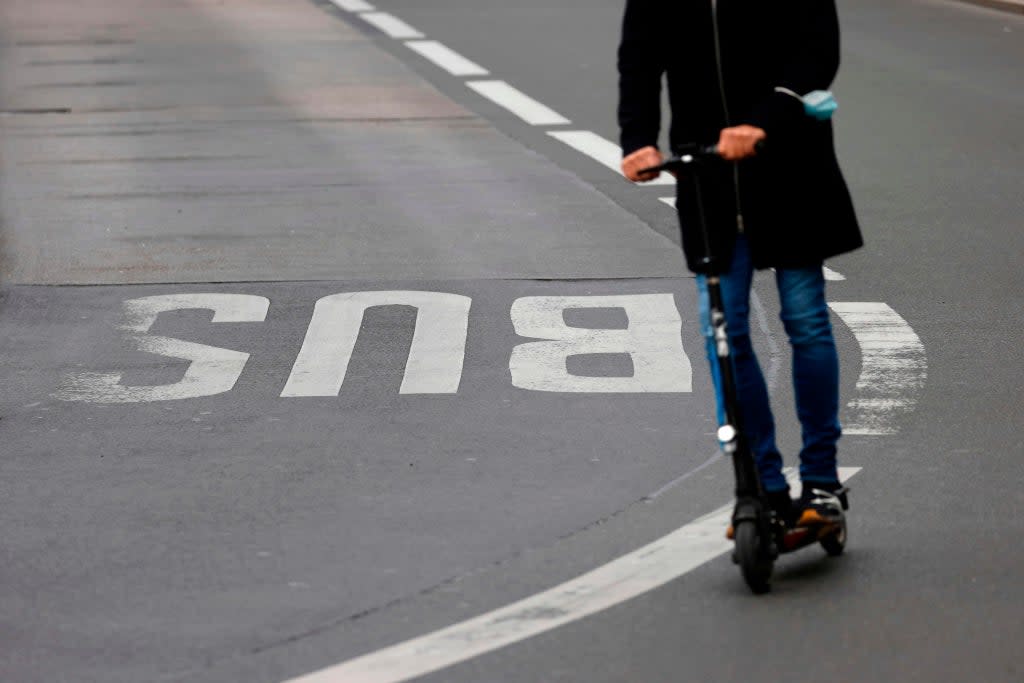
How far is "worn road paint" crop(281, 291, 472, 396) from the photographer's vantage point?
8.24m

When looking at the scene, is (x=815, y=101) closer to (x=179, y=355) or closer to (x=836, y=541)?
(x=836, y=541)

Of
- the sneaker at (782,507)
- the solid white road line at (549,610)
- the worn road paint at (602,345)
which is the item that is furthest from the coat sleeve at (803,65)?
the worn road paint at (602,345)

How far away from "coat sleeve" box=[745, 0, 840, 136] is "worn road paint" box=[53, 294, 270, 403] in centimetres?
328

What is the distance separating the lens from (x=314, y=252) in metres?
11.1

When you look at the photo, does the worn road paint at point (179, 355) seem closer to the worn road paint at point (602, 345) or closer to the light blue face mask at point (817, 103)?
the worn road paint at point (602, 345)

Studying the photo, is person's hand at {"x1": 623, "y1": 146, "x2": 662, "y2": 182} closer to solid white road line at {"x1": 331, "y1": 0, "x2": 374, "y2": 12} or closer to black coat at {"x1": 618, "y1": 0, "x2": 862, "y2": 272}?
black coat at {"x1": 618, "y1": 0, "x2": 862, "y2": 272}

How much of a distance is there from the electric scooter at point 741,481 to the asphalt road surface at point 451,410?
0.37 ft

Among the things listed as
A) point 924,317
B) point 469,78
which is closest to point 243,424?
point 924,317

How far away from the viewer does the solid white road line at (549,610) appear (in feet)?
16.5

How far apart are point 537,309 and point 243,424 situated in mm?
2278

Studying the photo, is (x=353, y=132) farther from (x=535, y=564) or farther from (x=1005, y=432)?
(x=535, y=564)

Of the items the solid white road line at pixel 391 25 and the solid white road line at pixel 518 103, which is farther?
the solid white road line at pixel 391 25

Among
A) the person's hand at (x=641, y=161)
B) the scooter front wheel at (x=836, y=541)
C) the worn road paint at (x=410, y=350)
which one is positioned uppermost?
the person's hand at (x=641, y=161)

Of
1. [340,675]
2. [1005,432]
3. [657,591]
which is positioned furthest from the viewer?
[1005,432]
